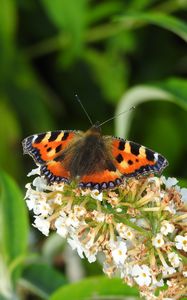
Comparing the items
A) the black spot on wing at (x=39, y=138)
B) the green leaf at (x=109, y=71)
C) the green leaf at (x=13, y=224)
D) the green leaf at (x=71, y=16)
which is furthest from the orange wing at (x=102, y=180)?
the green leaf at (x=109, y=71)

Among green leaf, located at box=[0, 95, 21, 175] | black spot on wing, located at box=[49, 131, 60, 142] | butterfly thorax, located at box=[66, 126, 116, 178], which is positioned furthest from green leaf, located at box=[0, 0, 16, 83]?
black spot on wing, located at box=[49, 131, 60, 142]

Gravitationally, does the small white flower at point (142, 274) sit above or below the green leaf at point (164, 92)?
below

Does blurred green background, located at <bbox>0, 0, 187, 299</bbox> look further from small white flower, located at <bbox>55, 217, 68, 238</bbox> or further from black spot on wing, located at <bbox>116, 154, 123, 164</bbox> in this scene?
small white flower, located at <bbox>55, 217, 68, 238</bbox>

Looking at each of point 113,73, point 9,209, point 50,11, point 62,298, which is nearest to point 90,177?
point 62,298

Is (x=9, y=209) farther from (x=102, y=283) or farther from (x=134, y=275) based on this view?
(x=134, y=275)

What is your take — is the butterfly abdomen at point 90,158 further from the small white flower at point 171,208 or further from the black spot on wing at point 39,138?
the small white flower at point 171,208
